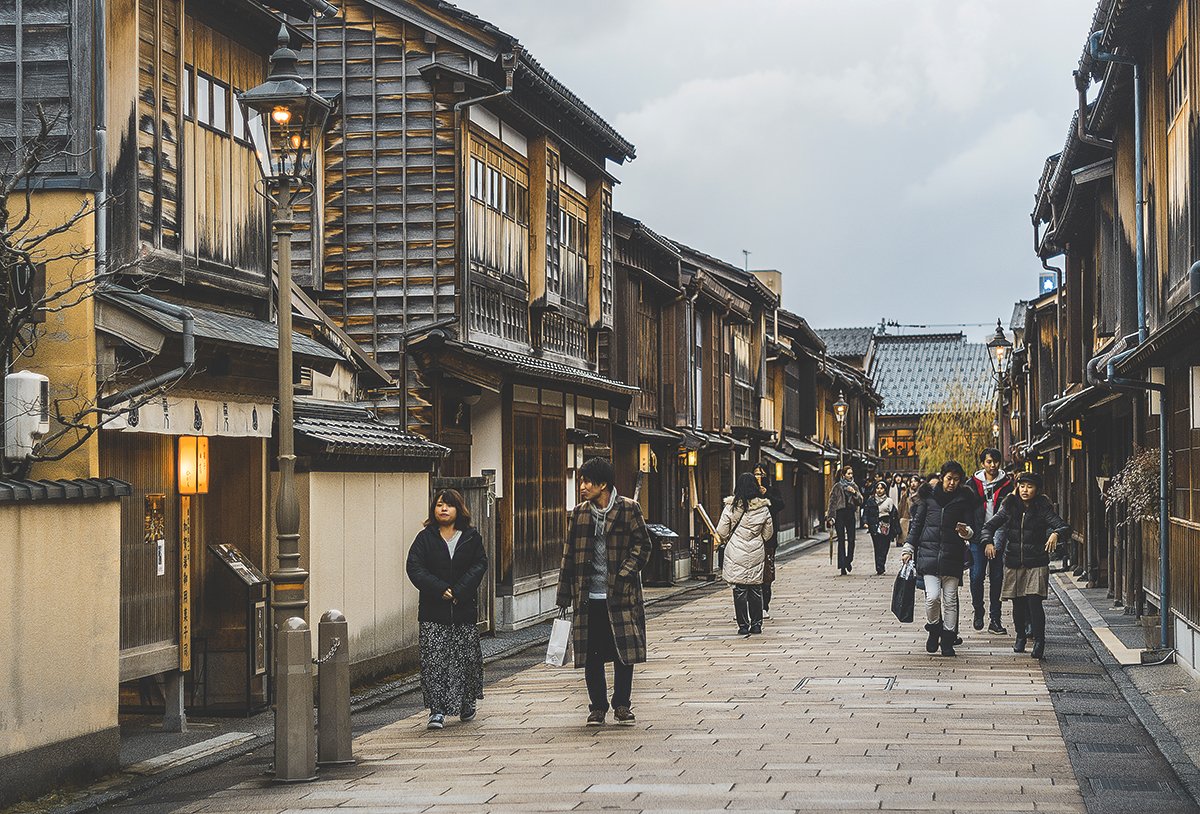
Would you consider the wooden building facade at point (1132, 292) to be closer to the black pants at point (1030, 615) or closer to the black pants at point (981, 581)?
the black pants at point (1030, 615)

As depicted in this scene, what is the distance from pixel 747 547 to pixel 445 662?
8.13 meters

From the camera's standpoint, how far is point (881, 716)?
13.0 meters

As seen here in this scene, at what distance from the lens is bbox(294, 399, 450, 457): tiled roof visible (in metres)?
15.0

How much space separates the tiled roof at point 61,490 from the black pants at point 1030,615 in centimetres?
1029

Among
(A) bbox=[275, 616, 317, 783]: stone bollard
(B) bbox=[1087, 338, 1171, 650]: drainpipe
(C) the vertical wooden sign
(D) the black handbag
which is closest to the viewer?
(A) bbox=[275, 616, 317, 783]: stone bollard

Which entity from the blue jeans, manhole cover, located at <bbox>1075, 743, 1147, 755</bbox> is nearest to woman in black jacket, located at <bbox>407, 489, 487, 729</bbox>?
manhole cover, located at <bbox>1075, 743, 1147, 755</bbox>

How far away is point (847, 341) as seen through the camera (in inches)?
3979

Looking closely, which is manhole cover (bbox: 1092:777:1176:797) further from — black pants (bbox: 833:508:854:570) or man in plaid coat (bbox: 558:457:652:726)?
black pants (bbox: 833:508:854:570)

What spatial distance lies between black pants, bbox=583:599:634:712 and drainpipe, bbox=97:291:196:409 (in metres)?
3.84

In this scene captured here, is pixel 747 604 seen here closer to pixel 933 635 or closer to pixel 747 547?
pixel 747 547

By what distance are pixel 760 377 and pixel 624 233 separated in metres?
17.9

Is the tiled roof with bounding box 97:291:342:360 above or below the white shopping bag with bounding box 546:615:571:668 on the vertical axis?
above

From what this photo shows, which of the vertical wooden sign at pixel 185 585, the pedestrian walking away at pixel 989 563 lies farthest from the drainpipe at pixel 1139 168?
the vertical wooden sign at pixel 185 585

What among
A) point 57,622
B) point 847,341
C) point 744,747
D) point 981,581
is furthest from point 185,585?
point 847,341
